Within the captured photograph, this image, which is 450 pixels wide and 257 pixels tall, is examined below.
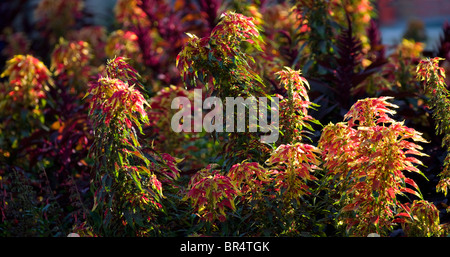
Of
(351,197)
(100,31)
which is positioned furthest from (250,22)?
(100,31)

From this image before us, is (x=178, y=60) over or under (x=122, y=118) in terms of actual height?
over

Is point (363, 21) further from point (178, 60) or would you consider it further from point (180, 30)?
point (178, 60)

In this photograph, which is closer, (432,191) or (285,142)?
(285,142)

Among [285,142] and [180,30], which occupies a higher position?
[180,30]

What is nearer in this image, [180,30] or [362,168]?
[362,168]

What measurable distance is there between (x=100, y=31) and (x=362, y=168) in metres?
4.57

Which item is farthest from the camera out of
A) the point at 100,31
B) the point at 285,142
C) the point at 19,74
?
the point at 100,31

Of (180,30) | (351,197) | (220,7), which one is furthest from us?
(180,30)

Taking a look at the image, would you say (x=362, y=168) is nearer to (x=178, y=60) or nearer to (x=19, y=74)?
(x=178, y=60)

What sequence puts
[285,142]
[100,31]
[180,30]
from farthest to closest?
[100,31] → [180,30] → [285,142]

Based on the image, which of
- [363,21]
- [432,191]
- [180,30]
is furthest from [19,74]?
[363,21]
